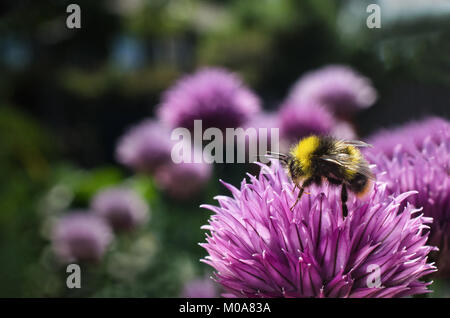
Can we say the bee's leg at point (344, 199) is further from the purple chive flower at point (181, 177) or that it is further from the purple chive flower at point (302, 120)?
the purple chive flower at point (181, 177)

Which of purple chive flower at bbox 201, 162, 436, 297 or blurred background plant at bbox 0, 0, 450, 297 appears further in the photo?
blurred background plant at bbox 0, 0, 450, 297

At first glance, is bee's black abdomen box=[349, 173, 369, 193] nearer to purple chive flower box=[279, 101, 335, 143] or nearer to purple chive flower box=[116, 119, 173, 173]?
purple chive flower box=[279, 101, 335, 143]

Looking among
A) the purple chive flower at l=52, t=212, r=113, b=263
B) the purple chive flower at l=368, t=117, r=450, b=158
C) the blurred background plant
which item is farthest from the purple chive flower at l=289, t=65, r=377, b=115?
the purple chive flower at l=52, t=212, r=113, b=263

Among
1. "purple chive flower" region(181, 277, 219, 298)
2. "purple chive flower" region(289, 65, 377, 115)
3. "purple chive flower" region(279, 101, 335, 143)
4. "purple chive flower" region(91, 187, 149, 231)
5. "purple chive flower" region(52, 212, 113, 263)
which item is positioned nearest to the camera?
"purple chive flower" region(181, 277, 219, 298)

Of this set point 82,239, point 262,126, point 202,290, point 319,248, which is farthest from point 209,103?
point 82,239

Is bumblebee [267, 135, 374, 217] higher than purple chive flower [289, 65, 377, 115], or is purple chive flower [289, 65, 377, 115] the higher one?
purple chive flower [289, 65, 377, 115]

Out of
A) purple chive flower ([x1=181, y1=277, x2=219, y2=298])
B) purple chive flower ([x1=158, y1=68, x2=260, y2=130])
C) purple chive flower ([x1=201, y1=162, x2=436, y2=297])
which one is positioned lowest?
purple chive flower ([x1=181, y1=277, x2=219, y2=298])
